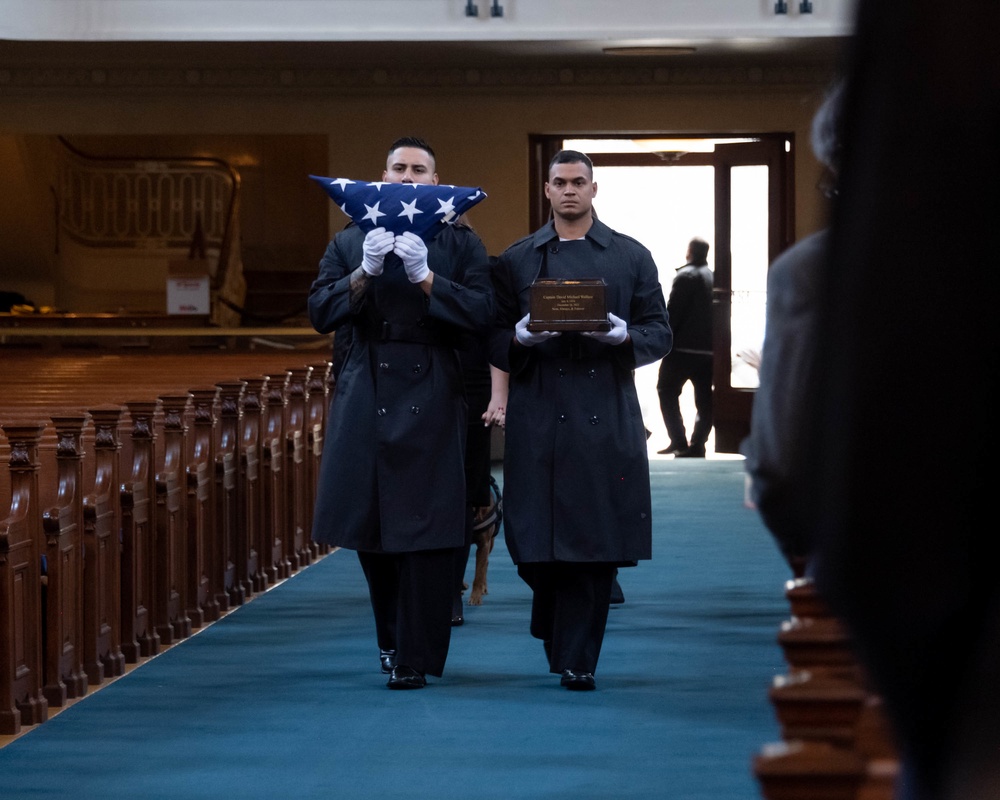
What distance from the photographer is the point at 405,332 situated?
504 centimetres

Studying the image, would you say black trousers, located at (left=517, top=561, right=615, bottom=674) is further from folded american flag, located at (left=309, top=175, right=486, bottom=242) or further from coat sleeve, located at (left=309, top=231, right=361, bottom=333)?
folded american flag, located at (left=309, top=175, right=486, bottom=242)

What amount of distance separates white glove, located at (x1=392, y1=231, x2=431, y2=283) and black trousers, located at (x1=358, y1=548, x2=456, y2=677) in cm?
88

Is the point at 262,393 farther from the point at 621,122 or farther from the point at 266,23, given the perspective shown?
the point at 621,122

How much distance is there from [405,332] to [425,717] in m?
1.22

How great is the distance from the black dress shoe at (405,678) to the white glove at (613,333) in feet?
4.00

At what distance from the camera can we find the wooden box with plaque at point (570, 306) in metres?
4.78

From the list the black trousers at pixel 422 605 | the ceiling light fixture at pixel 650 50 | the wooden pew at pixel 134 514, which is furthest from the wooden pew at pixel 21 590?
the ceiling light fixture at pixel 650 50

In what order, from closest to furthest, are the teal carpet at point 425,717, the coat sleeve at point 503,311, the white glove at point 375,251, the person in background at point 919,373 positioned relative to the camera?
1. the person in background at point 919,373
2. the teal carpet at point 425,717
3. the white glove at point 375,251
4. the coat sleeve at point 503,311

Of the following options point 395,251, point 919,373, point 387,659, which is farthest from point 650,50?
point 919,373

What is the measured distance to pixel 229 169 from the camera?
1903 centimetres

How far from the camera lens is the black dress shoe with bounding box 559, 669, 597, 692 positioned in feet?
16.4

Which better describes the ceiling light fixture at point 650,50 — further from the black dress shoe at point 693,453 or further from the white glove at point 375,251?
the white glove at point 375,251

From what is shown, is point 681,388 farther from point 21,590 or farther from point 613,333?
point 21,590

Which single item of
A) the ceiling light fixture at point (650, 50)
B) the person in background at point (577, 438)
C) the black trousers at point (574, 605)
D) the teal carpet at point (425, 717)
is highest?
the ceiling light fixture at point (650, 50)
